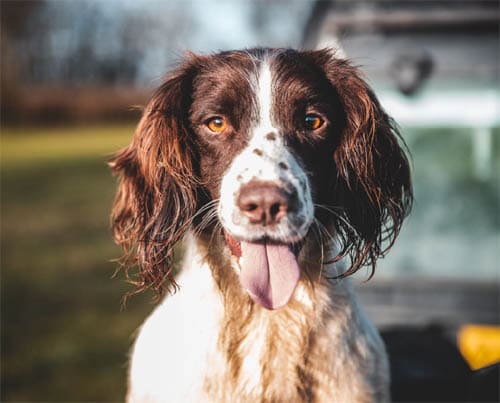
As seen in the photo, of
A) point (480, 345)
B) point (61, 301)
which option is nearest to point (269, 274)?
point (480, 345)

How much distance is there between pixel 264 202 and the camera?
74.2 inches

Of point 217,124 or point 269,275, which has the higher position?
point 217,124

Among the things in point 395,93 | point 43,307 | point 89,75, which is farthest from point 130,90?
point 395,93

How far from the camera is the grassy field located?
4965 millimetres

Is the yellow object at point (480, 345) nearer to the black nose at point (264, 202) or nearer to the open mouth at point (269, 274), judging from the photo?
the open mouth at point (269, 274)

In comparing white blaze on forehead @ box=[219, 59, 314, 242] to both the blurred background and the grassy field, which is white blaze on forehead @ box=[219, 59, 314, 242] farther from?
the grassy field

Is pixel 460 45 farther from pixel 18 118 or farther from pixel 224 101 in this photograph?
pixel 18 118

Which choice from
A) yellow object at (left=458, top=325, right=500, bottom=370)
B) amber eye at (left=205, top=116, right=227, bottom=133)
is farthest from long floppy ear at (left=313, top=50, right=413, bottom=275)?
yellow object at (left=458, top=325, right=500, bottom=370)

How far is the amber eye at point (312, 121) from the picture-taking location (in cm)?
223

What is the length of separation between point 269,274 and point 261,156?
15.1 inches

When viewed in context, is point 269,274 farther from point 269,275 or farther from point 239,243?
point 239,243

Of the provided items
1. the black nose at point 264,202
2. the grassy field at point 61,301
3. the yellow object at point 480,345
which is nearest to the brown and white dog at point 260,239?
the black nose at point 264,202

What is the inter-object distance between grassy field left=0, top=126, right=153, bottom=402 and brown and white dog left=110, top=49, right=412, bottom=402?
8.76 ft

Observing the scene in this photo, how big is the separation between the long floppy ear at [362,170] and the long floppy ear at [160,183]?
0.54 metres
